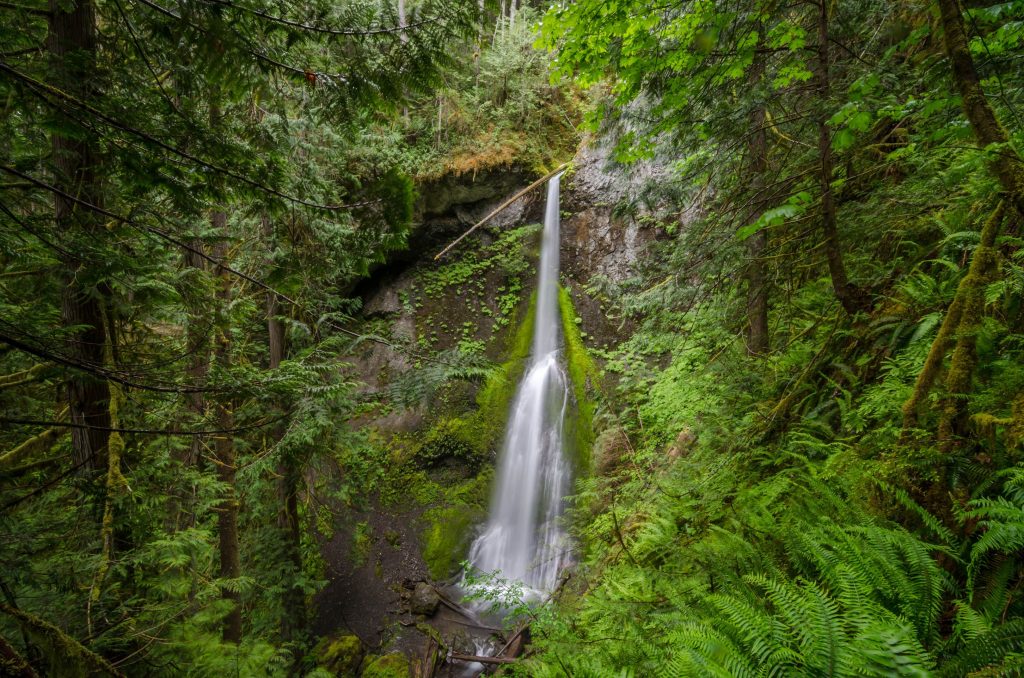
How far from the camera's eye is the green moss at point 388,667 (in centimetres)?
708

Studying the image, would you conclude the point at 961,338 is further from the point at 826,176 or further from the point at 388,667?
the point at 388,667

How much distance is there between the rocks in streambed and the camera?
27.6 feet

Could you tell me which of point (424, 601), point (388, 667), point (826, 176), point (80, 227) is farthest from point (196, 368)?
point (826, 176)

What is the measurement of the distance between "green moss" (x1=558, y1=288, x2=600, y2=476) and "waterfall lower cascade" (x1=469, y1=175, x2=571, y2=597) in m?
0.26

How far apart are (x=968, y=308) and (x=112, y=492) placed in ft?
18.0

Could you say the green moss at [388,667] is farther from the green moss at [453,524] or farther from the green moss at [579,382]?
the green moss at [579,382]

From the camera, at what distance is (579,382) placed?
11.3 metres

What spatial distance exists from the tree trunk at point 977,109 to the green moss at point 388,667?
924cm

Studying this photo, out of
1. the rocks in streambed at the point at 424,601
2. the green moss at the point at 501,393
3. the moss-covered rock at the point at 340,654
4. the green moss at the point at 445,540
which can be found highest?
the green moss at the point at 501,393

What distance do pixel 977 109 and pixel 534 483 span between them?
9.71m

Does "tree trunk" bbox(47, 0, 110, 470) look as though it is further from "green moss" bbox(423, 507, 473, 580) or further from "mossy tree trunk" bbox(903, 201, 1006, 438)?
"green moss" bbox(423, 507, 473, 580)

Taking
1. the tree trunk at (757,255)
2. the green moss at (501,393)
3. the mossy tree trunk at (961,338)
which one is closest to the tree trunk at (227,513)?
the green moss at (501,393)

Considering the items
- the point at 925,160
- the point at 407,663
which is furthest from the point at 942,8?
the point at 407,663

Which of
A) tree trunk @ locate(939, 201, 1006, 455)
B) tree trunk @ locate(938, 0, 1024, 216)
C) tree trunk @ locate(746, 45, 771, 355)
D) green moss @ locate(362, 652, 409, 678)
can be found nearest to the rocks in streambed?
green moss @ locate(362, 652, 409, 678)
